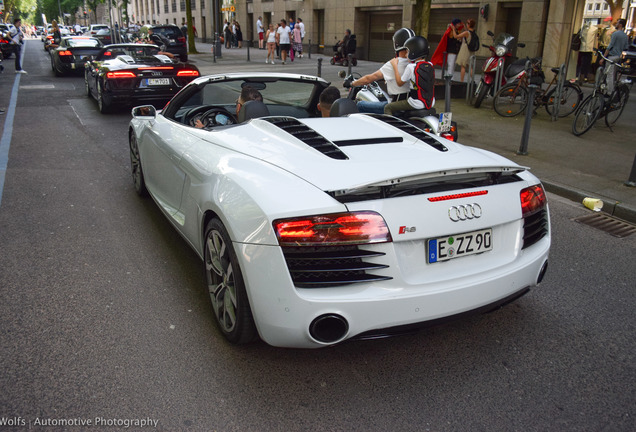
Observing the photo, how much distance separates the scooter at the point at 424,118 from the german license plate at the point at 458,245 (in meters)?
2.23

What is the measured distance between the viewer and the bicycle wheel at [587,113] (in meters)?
9.23

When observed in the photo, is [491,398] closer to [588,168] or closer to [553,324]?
[553,324]

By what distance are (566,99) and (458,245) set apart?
9.78 m

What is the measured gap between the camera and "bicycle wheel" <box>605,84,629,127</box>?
9406 millimetres

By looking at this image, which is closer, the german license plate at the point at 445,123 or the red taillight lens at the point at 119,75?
the german license plate at the point at 445,123

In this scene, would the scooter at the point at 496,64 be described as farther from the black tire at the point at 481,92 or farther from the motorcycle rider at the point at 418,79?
the motorcycle rider at the point at 418,79

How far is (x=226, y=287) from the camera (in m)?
2.97

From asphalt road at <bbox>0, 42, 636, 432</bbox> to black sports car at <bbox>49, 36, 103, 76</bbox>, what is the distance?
17.0 m

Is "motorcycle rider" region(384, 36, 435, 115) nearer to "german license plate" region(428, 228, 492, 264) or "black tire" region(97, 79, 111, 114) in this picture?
"german license plate" region(428, 228, 492, 264)

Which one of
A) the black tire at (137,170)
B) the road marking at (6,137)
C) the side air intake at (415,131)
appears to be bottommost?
the road marking at (6,137)

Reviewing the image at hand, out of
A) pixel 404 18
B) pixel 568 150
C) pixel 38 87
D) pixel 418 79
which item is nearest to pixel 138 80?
pixel 418 79

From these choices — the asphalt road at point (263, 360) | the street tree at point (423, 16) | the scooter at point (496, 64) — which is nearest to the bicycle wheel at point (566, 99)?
the scooter at point (496, 64)

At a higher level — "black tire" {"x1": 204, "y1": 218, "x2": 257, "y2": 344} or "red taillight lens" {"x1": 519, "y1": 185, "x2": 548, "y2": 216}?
"red taillight lens" {"x1": 519, "y1": 185, "x2": 548, "y2": 216}

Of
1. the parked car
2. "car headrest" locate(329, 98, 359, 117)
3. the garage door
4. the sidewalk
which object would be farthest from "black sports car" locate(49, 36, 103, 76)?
"car headrest" locate(329, 98, 359, 117)
